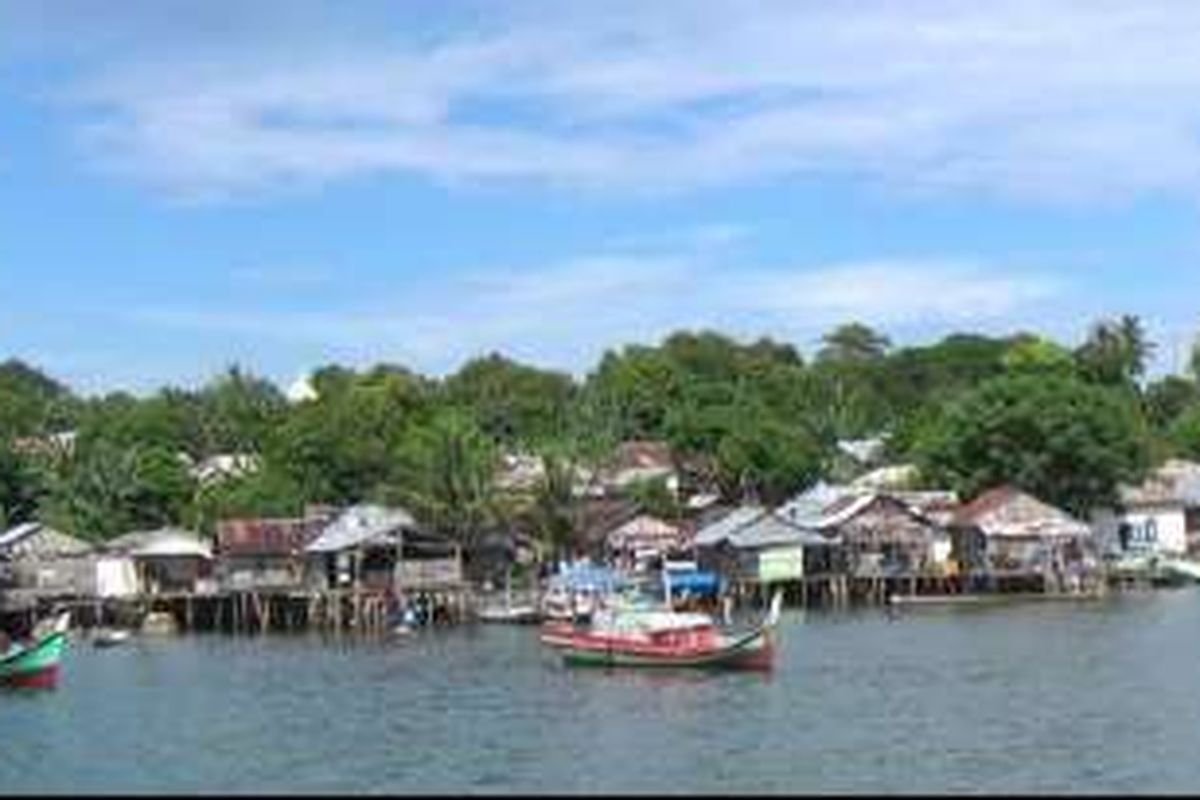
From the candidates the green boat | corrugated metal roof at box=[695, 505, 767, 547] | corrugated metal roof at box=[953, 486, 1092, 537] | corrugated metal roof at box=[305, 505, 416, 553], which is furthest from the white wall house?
the green boat

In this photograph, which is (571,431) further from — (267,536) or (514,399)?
(267,536)

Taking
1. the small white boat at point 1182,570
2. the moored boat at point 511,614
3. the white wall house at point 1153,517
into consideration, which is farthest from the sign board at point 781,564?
the white wall house at point 1153,517

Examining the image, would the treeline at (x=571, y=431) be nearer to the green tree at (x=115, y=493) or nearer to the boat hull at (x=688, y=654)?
the green tree at (x=115, y=493)

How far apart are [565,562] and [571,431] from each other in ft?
144

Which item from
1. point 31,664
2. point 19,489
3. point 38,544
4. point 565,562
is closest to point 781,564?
point 565,562

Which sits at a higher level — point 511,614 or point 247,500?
point 247,500

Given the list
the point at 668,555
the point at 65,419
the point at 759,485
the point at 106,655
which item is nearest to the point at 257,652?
the point at 106,655

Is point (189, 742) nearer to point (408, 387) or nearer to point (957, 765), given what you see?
point (957, 765)

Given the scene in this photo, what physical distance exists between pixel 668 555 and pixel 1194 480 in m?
37.2

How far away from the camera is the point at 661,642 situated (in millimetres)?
75250

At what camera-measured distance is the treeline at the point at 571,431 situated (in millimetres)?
128500

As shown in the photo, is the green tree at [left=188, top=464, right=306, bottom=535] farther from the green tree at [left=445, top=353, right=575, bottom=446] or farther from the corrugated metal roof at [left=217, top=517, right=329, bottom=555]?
the green tree at [left=445, top=353, right=575, bottom=446]

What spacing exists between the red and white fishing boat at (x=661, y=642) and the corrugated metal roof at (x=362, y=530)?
3466cm

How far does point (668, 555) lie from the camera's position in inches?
4872
